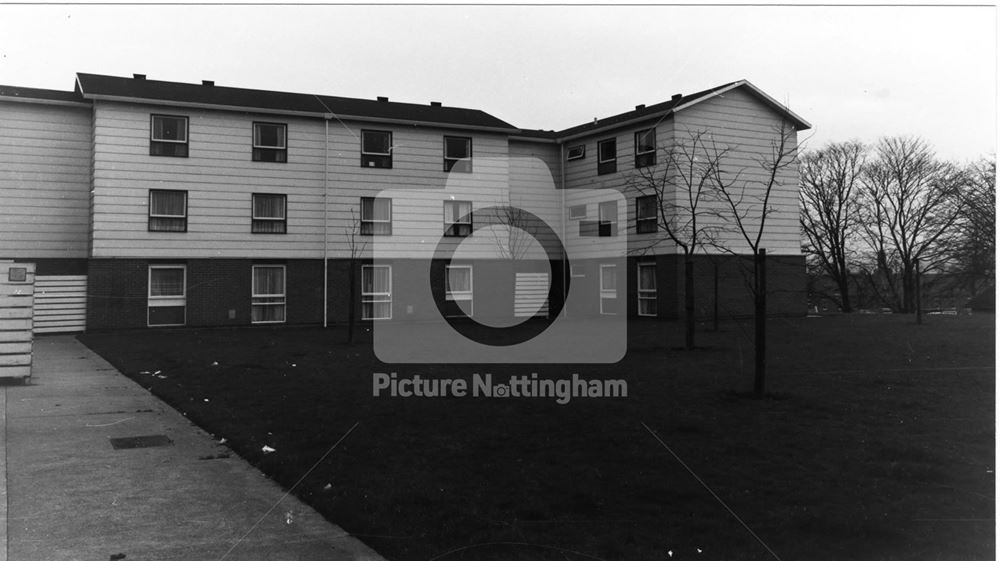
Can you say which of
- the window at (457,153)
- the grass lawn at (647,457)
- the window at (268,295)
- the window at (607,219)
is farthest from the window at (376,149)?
the grass lawn at (647,457)

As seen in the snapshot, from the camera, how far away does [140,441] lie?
7.21 metres

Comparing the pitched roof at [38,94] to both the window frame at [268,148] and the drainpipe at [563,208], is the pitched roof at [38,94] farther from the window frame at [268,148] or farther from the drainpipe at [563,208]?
the drainpipe at [563,208]

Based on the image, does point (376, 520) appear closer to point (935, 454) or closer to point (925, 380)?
point (935, 454)

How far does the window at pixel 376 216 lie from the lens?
24.3 metres

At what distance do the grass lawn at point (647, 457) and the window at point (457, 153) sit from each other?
14.5 m

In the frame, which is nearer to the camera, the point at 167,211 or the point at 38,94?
the point at 38,94

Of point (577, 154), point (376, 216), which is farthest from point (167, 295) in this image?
point (577, 154)

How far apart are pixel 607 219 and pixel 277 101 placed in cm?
1214

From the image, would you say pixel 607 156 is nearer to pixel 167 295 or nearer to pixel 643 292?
pixel 643 292

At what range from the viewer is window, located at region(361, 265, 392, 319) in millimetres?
23844

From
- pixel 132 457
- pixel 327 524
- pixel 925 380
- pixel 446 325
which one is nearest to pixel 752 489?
pixel 327 524

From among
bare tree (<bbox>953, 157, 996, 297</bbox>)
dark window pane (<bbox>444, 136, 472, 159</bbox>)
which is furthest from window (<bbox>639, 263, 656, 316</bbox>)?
bare tree (<bbox>953, 157, 996, 297</bbox>)

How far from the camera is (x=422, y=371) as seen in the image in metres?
12.2

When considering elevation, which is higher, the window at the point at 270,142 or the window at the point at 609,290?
the window at the point at 270,142
